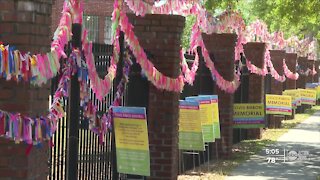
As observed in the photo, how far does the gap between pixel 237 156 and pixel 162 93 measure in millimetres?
5971

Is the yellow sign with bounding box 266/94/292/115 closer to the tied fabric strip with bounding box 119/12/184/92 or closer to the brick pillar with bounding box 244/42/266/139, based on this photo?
the brick pillar with bounding box 244/42/266/139

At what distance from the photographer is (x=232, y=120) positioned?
13.5 m

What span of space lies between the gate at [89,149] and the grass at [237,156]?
121 inches

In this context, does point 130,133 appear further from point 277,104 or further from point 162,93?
point 277,104

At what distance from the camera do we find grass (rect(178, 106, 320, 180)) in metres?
10.8

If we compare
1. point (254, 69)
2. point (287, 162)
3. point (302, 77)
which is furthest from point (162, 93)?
point (302, 77)

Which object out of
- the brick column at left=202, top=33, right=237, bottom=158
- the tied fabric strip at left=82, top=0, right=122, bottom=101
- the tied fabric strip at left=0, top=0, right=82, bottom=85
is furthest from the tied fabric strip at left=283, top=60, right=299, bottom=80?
the tied fabric strip at left=0, top=0, right=82, bottom=85

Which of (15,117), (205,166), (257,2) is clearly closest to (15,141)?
(15,117)

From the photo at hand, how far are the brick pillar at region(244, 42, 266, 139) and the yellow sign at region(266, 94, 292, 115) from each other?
46 centimetres

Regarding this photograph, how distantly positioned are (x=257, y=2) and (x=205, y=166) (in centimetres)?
3876

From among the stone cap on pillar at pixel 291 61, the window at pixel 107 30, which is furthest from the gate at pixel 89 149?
the window at pixel 107 30

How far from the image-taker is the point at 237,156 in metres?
13.6

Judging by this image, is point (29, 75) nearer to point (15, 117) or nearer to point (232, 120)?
point (15, 117)

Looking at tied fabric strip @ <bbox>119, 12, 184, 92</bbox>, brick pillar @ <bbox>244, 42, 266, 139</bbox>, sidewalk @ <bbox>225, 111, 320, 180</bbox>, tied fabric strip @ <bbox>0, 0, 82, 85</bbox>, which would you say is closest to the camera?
tied fabric strip @ <bbox>0, 0, 82, 85</bbox>
